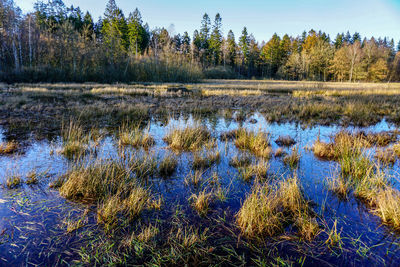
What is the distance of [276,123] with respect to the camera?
9758mm

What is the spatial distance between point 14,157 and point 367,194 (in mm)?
7066

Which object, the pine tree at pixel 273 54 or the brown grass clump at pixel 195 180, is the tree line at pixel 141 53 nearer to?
the pine tree at pixel 273 54

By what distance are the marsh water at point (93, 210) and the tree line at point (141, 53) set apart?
26.4 metres

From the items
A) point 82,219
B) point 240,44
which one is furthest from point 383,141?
point 240,44

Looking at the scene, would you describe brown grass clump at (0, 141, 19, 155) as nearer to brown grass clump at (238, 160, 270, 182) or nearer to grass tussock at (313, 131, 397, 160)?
brown grass clump at (238, 160, 270, 182)

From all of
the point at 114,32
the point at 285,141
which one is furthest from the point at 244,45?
the point at 285,141

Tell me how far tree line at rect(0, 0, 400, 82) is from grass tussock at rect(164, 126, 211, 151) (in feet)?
84.8

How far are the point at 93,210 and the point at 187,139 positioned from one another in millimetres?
3466

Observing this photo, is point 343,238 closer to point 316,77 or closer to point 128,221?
point 128,221

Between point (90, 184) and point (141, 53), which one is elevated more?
point (141, 53)

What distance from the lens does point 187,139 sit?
6316mm

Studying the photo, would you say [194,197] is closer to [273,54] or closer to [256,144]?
[256,144]

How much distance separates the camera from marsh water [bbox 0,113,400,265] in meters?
2.45

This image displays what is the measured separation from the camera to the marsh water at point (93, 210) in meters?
2.45
